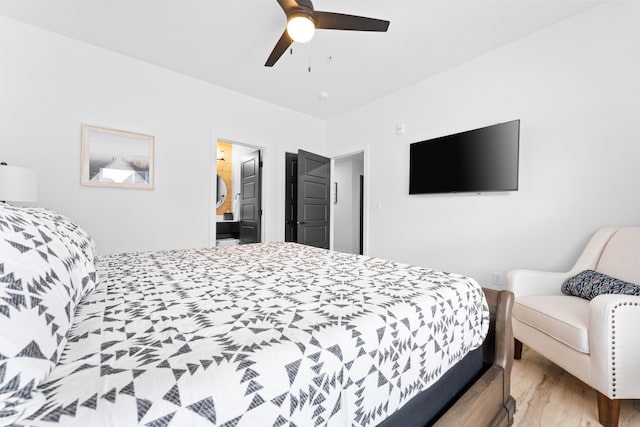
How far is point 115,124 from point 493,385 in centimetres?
377

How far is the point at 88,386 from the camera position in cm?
47

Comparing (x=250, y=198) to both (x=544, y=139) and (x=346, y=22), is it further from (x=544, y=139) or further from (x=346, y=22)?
(x=544, y=139)

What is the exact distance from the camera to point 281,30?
7.88ft

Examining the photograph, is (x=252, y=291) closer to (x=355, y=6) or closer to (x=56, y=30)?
(x=355, y=6)

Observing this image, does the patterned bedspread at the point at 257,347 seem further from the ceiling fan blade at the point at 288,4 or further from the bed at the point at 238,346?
the ceiling fan blade at the point at 288,4

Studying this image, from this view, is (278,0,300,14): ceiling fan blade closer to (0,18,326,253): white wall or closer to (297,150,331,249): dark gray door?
(0,18,326,253): white wall

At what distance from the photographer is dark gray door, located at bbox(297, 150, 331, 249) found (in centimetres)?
396

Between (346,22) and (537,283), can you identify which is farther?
(537,283)

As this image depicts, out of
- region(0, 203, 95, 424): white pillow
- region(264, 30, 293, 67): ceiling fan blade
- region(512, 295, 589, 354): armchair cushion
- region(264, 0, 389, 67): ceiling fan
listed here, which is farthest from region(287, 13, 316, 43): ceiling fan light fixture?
region(512, 295, 589, 354): armchair cushion

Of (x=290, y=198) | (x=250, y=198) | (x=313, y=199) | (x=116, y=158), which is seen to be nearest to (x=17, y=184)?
(x=116, y=158)

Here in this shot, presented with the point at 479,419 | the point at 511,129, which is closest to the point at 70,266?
the point at 479,419

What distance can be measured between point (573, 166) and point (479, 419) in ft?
7.33

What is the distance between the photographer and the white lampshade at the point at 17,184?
182cm

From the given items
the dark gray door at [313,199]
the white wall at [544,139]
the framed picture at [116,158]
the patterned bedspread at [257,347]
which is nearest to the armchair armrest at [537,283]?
the white wall at [544,139]
